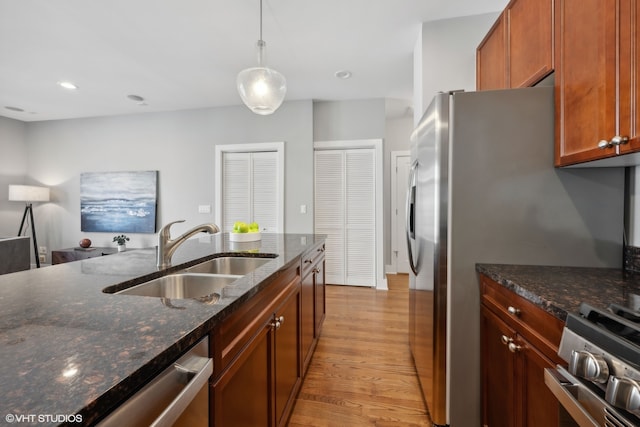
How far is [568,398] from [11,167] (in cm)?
716

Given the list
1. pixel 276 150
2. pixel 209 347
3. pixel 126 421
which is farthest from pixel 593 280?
pixel 276 150

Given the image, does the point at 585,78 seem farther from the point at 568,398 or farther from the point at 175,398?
the point at 175,398

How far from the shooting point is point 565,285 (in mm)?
1012

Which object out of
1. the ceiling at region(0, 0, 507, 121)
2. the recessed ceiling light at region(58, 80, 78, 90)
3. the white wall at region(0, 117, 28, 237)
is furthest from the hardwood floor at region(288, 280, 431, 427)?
the white wall at region(0, 117, 28, 237)

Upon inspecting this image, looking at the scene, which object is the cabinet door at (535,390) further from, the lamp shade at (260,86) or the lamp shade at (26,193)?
the lamp shade at (26,193)

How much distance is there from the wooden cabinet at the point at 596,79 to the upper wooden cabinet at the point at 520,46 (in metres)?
0.09

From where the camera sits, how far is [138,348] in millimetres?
537

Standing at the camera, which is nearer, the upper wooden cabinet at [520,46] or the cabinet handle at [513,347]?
the cabinet handle at [513,347]

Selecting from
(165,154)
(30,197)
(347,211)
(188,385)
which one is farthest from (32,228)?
(188,385)

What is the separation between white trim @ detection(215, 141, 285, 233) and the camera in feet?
13.0

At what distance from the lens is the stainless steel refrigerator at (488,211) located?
1247 mm

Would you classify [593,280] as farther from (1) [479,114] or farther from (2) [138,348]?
(2) [138,348]

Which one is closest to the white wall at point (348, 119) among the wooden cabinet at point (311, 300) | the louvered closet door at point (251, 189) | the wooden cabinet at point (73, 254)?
the louvered closet door at point (251, 189)

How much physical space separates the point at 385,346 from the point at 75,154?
5.74m
